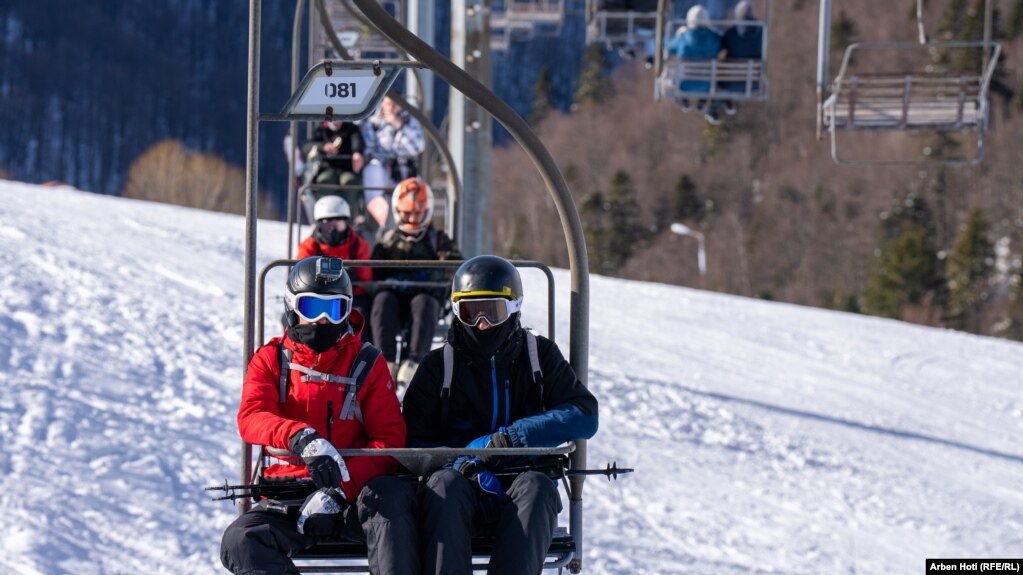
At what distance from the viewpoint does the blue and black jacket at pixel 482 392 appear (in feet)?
18.4

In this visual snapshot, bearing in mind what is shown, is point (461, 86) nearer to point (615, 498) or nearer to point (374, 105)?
point (374, 105)

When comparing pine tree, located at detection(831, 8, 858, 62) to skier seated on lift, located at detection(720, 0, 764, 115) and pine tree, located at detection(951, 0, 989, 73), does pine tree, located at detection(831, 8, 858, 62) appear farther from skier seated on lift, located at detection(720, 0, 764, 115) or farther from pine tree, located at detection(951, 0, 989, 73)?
skier seated on lift, located at detection(720, 0, 764, 115)

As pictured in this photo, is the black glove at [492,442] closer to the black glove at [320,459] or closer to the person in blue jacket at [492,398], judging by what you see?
the person in blue jacket at [492,398]

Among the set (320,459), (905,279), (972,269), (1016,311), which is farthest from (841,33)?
(320,459)

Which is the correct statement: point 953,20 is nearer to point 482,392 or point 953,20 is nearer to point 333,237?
point 333,237

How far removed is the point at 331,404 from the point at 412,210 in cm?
322

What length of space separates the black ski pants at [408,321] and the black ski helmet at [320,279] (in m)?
2.71

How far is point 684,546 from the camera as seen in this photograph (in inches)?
390

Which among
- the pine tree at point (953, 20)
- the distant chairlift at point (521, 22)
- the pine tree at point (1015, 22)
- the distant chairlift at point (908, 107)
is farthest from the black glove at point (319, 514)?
the pine tree at point (1015, 22)

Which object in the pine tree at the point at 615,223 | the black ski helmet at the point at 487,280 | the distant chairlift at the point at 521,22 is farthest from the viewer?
the pine tree at the point at 615,223

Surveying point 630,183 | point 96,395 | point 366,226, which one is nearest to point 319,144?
point 366,226

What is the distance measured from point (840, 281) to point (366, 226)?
53832 mm

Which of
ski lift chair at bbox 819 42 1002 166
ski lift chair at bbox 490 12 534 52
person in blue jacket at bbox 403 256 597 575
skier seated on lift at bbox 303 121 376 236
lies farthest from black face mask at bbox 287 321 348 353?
ski lift chair at bbox 490 12 534 52

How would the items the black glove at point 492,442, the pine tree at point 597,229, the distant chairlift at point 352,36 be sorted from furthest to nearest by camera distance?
the pine tree at point 597,229 → the distant chairlift at point 352,36 → the black glove at point 492,442
